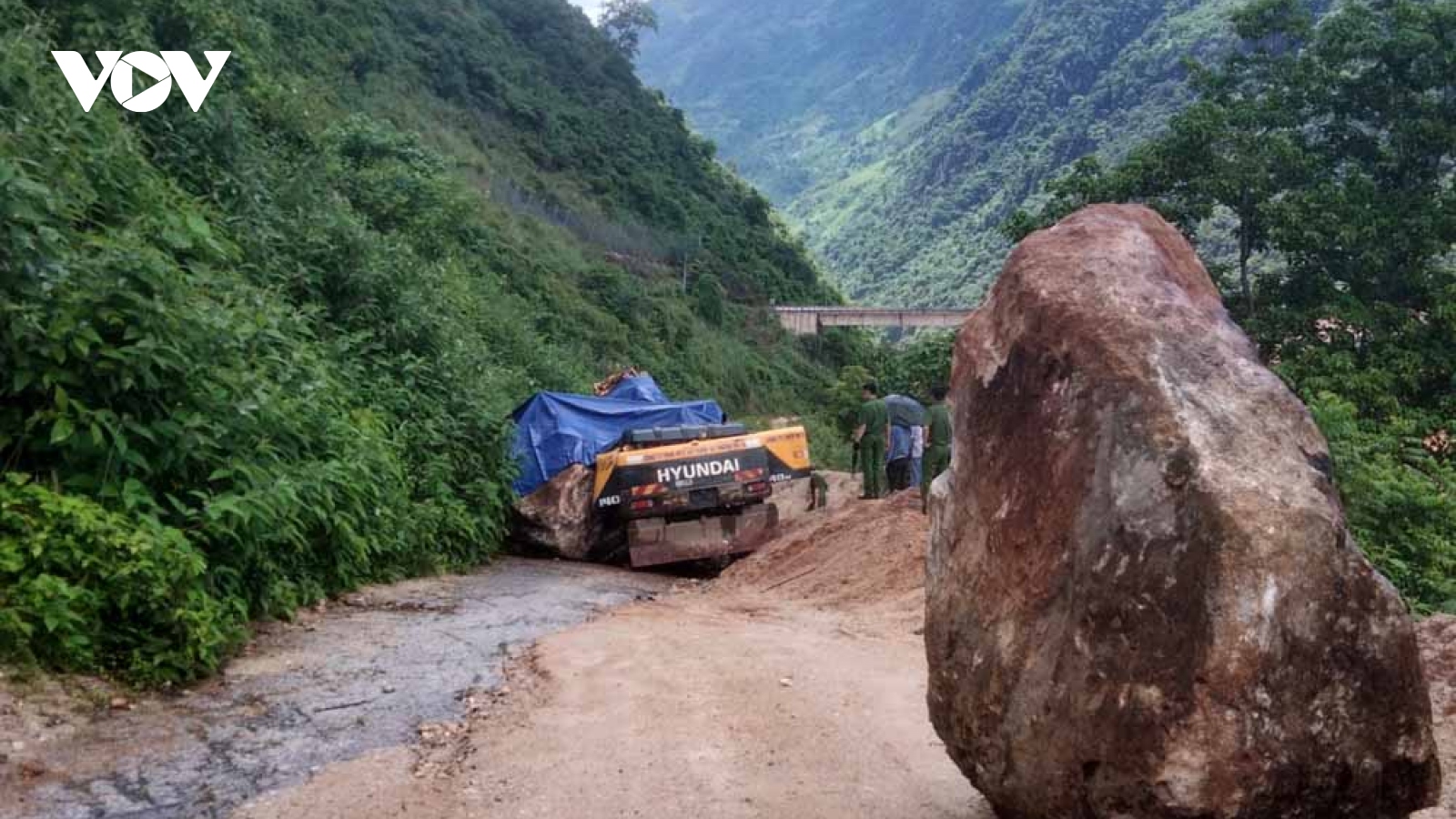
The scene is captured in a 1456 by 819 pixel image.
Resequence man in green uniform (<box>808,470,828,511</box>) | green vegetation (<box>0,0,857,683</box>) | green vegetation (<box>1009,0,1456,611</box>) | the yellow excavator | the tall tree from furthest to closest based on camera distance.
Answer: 1. the tall tree
2. green vegetation (<box>1009,0,1456,611</box>)
3. man in green uniform (<box>808,470,828,511</box>)
4. the yellow excavator
5. green vegetation (<box>0,0,857,683</box>)

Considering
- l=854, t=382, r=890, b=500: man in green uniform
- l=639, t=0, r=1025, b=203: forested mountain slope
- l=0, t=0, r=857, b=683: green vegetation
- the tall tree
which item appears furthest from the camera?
l=639, t=0, r=1025, b=203: forested mountain slope

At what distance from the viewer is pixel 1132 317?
4.26 m

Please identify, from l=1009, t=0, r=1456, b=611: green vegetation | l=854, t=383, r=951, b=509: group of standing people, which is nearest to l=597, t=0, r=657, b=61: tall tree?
l=1009, t=0, r=1456, b=611: green vegetation

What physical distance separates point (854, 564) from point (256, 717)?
6575 millimetres

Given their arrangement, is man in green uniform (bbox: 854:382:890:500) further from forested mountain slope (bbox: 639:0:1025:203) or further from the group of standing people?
forested mountain slope (bbox: 639:0:1025:203)

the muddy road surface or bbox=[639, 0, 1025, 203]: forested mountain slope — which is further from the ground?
bbox=[639, 0, 1025, 203]: forested mountain slope

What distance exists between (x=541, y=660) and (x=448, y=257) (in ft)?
53.7

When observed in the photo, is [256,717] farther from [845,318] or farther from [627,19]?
[627,19]

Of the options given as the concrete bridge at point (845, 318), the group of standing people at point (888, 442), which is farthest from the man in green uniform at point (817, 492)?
the concrete bridge at point (845, 318)

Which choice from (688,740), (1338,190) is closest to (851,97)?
(1338,190)

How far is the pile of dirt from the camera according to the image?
1097 centimetres

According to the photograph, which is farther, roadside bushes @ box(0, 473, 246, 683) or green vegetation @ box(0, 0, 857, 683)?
green vegetation @ box(0, 0, 857, 683)

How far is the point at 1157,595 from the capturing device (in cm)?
372

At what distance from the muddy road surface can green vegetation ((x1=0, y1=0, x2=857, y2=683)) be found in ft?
1.11
